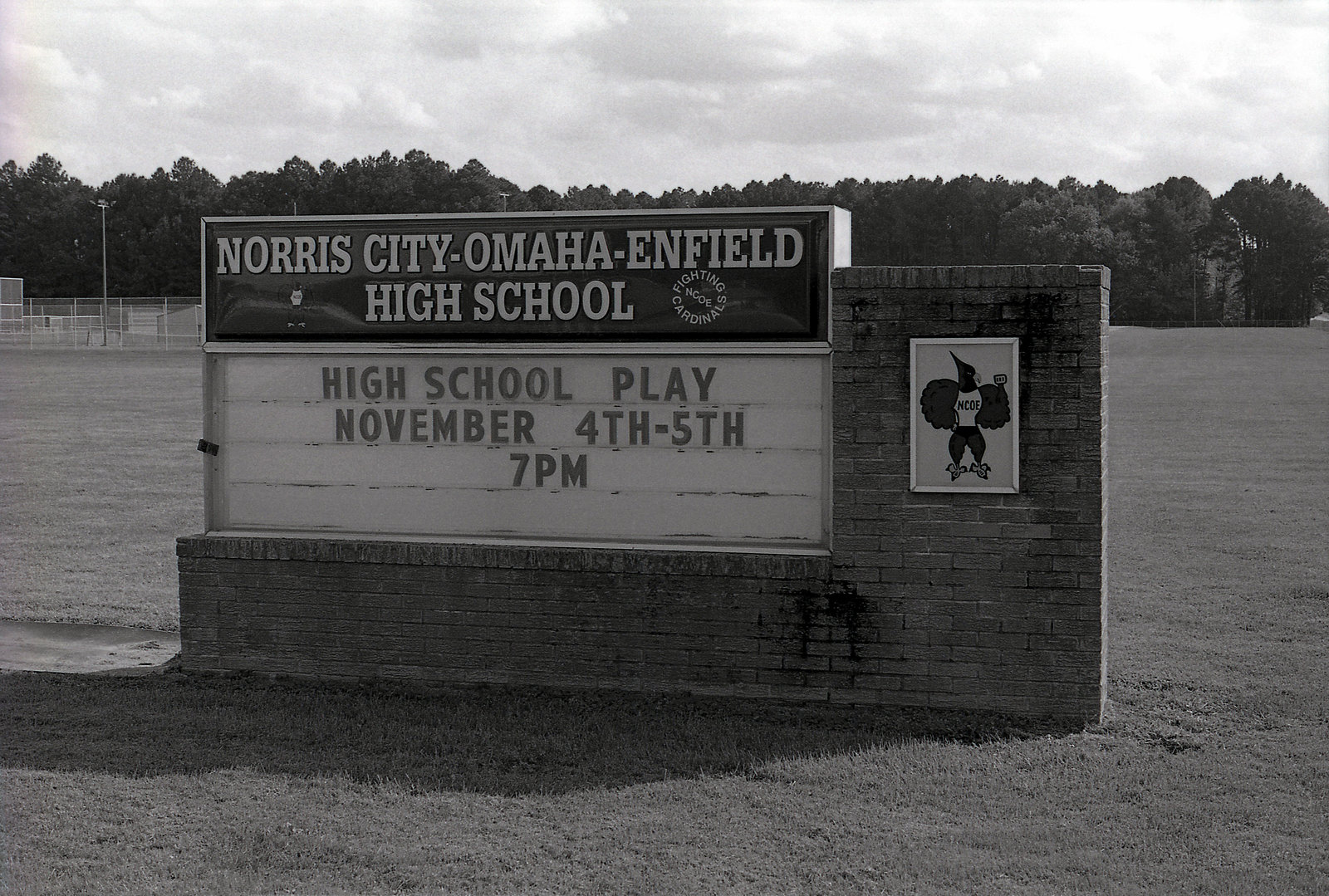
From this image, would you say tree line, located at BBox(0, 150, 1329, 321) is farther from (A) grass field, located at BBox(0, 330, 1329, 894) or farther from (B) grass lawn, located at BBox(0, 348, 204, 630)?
(A) grass field, located at BBox(0, 330, 1329, 894)

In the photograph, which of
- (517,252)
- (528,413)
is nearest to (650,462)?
(528,413)

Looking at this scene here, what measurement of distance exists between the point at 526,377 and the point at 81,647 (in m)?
3.29

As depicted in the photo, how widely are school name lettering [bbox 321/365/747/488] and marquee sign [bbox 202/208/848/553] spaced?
0.03ft

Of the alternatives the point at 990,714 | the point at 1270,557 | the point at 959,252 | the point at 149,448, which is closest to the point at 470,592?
the point at 990,714

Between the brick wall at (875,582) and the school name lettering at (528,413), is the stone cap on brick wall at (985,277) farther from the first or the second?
the school name lettering at (528,413)

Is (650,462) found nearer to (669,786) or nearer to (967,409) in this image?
(967,409)

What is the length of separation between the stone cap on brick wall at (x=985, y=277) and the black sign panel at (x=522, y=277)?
37cm

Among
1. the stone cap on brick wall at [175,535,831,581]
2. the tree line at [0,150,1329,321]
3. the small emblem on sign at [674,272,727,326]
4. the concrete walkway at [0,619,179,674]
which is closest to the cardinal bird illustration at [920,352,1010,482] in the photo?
the stone cap on brick wall at [175,535,831,581]

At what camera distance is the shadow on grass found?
5.99 metres

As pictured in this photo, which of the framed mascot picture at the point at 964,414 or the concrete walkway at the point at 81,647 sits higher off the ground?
the framed mascot picture at the point at 964,414

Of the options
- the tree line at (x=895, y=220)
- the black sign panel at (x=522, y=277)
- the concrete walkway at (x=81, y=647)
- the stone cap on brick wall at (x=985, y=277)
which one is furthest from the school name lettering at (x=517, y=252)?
the tree line at (x=895, y=220)

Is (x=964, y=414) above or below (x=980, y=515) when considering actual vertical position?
above

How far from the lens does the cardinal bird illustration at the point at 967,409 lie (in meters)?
6.65

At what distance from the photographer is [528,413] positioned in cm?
745
